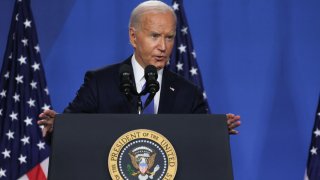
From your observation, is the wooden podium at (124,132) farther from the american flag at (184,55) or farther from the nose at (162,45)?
the american flag at (184,55)

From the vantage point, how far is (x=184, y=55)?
457cm

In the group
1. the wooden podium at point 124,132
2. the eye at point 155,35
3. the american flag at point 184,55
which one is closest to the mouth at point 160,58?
the eye at point 155,35

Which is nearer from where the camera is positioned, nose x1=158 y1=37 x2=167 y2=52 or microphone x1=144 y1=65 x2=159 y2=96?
microphone x1=144 y1=65 x2=159 y2=96

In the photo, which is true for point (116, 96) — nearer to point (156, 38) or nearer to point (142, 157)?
point (156, 38)

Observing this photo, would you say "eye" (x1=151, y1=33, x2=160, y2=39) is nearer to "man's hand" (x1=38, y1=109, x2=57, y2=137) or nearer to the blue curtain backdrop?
"man's hand" (x1=38, y1=109, x2=57, y2=137)

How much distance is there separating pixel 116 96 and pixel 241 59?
8.06ft

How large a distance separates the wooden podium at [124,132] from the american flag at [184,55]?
2618 mm

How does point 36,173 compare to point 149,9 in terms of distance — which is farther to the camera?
point 36,173

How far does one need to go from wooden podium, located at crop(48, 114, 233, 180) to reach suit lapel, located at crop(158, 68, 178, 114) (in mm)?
687

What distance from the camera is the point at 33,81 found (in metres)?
4.48

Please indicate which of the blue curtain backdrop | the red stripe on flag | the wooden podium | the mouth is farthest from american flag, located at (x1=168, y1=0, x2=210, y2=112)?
the wooden podium

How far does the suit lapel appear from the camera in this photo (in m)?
2.60

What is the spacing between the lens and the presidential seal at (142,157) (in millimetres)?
1787

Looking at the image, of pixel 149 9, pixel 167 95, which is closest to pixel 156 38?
pixel 149 9
